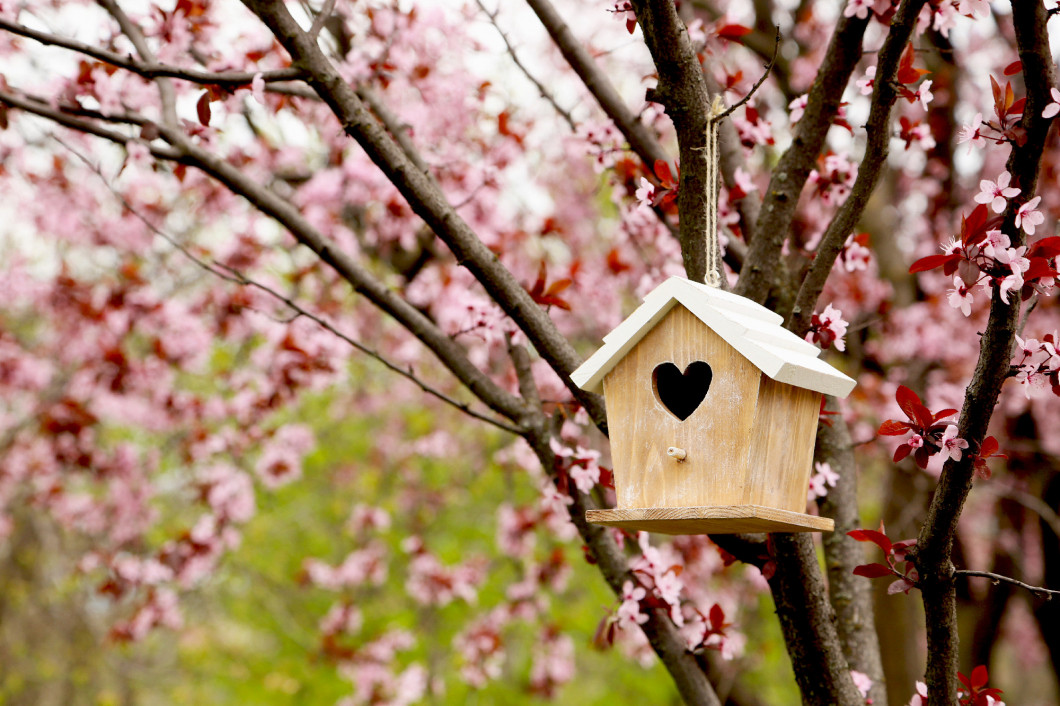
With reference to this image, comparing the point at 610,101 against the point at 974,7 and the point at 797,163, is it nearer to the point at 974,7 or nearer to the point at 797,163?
the point at 797,163

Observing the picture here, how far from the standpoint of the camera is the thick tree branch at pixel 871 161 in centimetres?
171

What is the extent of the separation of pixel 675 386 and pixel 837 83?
75cm

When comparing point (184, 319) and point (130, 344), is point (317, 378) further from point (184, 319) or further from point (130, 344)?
point (130, 344)

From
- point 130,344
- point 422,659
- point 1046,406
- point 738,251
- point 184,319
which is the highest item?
point 1046,406

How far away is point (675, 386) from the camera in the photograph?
6.31ft


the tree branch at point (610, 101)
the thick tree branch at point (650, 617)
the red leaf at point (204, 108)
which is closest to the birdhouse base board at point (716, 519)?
the thick tree branch at point (650, 617)

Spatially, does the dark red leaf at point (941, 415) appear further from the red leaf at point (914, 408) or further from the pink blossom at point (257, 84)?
the pink blossom at point (257, 84)

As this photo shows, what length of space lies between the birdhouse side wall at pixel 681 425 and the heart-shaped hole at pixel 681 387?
0.07 metres

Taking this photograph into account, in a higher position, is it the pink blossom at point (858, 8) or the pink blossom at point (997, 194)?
the pink blossom at point (858, 8)

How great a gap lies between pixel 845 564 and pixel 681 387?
0.89m

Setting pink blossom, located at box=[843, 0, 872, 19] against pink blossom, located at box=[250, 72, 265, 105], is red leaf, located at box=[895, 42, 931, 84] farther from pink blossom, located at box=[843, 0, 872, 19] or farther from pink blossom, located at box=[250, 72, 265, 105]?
pink blossom, located at box=[250, 72, 265, 105]

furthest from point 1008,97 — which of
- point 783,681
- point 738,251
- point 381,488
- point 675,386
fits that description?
point 783,681

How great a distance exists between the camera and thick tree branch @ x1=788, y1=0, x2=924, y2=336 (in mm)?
1714

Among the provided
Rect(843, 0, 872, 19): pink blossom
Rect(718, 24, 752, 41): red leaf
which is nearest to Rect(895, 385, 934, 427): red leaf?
Rect(843, 0, 872, 19): pink blossom
